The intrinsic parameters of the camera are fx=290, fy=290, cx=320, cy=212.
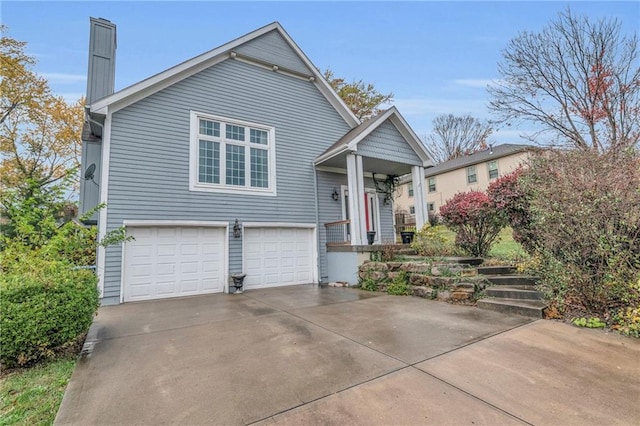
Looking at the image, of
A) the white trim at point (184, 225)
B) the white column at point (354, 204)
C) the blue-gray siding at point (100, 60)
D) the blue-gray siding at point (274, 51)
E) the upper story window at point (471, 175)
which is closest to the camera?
the white trim at point (184, 225)

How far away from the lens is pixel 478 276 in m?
6.18

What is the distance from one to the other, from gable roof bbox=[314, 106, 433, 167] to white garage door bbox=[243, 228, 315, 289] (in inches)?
109

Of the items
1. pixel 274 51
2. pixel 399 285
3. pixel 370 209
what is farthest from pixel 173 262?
pixel 274 51

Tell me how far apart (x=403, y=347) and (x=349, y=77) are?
18071 mm

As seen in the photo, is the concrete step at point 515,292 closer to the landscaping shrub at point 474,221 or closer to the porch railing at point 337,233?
the landscaping shrub at point 474,221

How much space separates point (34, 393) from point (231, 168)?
6872 mm

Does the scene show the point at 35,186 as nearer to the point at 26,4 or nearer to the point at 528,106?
the point at 26,4

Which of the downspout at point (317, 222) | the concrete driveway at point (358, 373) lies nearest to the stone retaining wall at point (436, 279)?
Result: the concrete driveway at point (358, 373)

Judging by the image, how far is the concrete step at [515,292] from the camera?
Result: 199 inches

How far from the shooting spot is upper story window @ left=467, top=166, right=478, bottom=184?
23.6 meters

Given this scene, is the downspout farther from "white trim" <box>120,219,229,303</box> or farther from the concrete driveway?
the concrete driveway

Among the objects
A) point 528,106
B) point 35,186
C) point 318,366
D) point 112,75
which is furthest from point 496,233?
point 112,75

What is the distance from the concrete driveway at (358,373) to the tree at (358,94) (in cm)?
Answer: 1599

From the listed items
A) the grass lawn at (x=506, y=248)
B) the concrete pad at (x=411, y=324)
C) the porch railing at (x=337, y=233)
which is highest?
the porch railing at (x=337, y=233)
